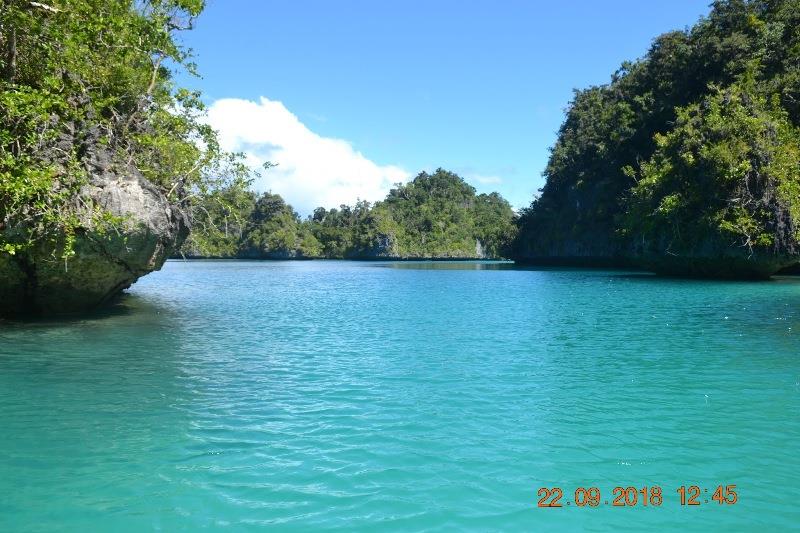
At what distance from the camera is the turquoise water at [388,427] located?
18.3 ft

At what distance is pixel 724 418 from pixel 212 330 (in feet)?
45.1

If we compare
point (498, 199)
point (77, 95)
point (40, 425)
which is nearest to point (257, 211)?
point (498, 199)

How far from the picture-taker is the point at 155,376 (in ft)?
35.8

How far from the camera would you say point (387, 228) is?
14238 centimetres

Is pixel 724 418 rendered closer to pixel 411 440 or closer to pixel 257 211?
pixel 411 440

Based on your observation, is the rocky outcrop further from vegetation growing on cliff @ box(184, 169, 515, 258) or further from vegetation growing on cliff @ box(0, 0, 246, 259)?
vegetation growing on cliff @ box(184, 169, 515, 258)

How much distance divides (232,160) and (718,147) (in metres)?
30.7

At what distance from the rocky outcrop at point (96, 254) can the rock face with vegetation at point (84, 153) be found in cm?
4

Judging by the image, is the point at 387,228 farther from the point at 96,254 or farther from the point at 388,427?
the point at 388,427

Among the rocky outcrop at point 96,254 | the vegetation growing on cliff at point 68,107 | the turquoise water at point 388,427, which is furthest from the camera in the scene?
the rocky outcrop at point 96,254
